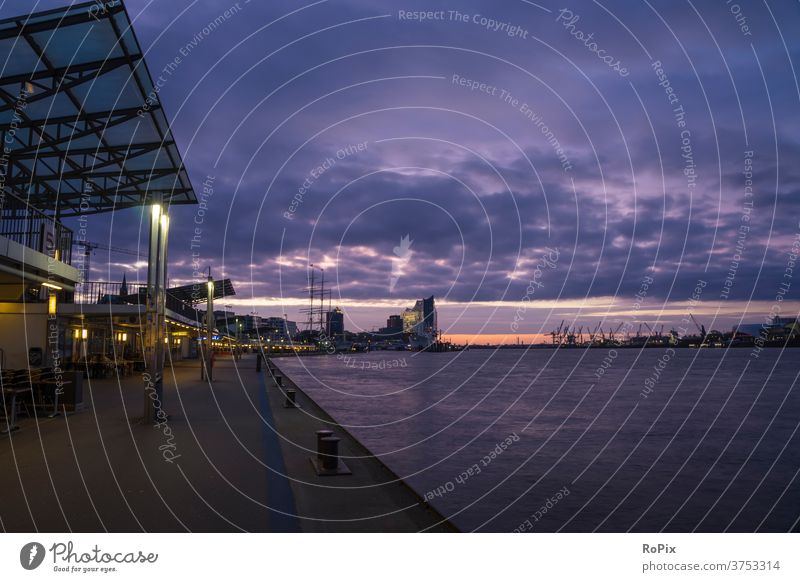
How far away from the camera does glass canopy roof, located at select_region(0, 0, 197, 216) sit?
11.3 m

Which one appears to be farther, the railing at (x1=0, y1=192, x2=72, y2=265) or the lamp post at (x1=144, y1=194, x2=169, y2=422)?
the railing at (x1=0, y1=192, x2=72, y2=265)

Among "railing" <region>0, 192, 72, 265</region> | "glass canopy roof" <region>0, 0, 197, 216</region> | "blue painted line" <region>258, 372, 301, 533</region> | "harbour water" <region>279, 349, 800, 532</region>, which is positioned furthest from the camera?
"railing" <region>0, 192, 72, 265</region>

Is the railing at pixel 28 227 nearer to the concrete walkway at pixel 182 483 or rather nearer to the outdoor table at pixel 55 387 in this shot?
the outdoor table at pixel 55 387

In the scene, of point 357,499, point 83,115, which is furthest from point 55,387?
point 357,499

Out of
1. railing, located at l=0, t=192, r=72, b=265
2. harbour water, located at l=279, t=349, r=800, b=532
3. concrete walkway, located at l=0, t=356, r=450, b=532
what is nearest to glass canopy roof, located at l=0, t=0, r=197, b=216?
railing, located at l=0, t=192, r=72, b=265

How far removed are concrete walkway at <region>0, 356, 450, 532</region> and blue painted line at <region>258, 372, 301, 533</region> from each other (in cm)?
1

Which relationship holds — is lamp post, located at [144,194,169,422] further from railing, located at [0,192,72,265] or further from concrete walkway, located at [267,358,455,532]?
concrete walkway, located at [267,358,455,532]

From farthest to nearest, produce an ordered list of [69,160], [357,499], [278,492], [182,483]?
1. [69,160]
2. [357,499]
3. [182,483]
4. [278,492]

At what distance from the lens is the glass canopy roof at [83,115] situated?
444 inches

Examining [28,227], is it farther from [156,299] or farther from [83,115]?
[156,299]

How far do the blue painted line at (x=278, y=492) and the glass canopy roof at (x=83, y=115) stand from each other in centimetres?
837

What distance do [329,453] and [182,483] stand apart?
2.20 metres

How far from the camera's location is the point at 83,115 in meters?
15.6
